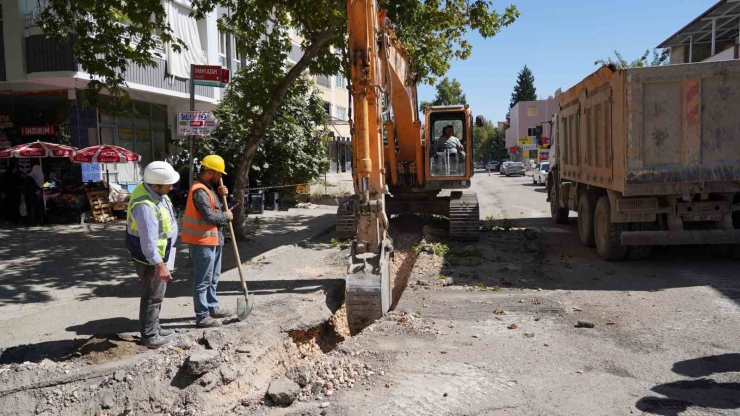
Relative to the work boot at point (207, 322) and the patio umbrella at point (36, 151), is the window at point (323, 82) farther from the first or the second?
the work boot at point (207, 322)

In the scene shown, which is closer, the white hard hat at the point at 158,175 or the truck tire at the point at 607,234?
the white hard hat at the point at 158,175

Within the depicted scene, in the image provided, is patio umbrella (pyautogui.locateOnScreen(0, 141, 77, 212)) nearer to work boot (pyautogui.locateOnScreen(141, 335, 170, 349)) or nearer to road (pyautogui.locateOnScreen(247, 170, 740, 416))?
road (pyautogui.locateOnScreen(247, 170, 740, 416))

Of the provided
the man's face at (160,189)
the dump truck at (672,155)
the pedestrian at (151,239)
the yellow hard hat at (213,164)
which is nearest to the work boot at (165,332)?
the pedestrian at (151,239)

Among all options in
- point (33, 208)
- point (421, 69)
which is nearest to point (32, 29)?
point (33, 208)

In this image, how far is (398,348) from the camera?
5113 mm

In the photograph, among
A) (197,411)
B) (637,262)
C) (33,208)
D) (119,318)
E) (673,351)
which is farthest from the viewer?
(33,208)

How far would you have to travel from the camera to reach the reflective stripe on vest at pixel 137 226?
5031 millimetres

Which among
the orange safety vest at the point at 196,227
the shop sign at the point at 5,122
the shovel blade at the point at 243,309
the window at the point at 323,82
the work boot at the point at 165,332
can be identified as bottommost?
the work boot at the point at 165,332

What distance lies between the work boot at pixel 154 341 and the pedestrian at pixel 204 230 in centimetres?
62

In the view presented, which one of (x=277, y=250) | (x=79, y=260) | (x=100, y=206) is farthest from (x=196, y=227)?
(x=100, y=206)

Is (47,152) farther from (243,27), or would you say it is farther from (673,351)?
(673,351)

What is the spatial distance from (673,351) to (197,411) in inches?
160

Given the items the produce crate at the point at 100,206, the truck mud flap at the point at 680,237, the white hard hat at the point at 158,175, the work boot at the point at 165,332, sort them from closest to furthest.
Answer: the white hard hat at the point at 158,175, the work boot at the point at 165,332, the truck mud flap at the point at 680,237, the produce crate at the point at 100,206

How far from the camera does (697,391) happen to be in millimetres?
4180
